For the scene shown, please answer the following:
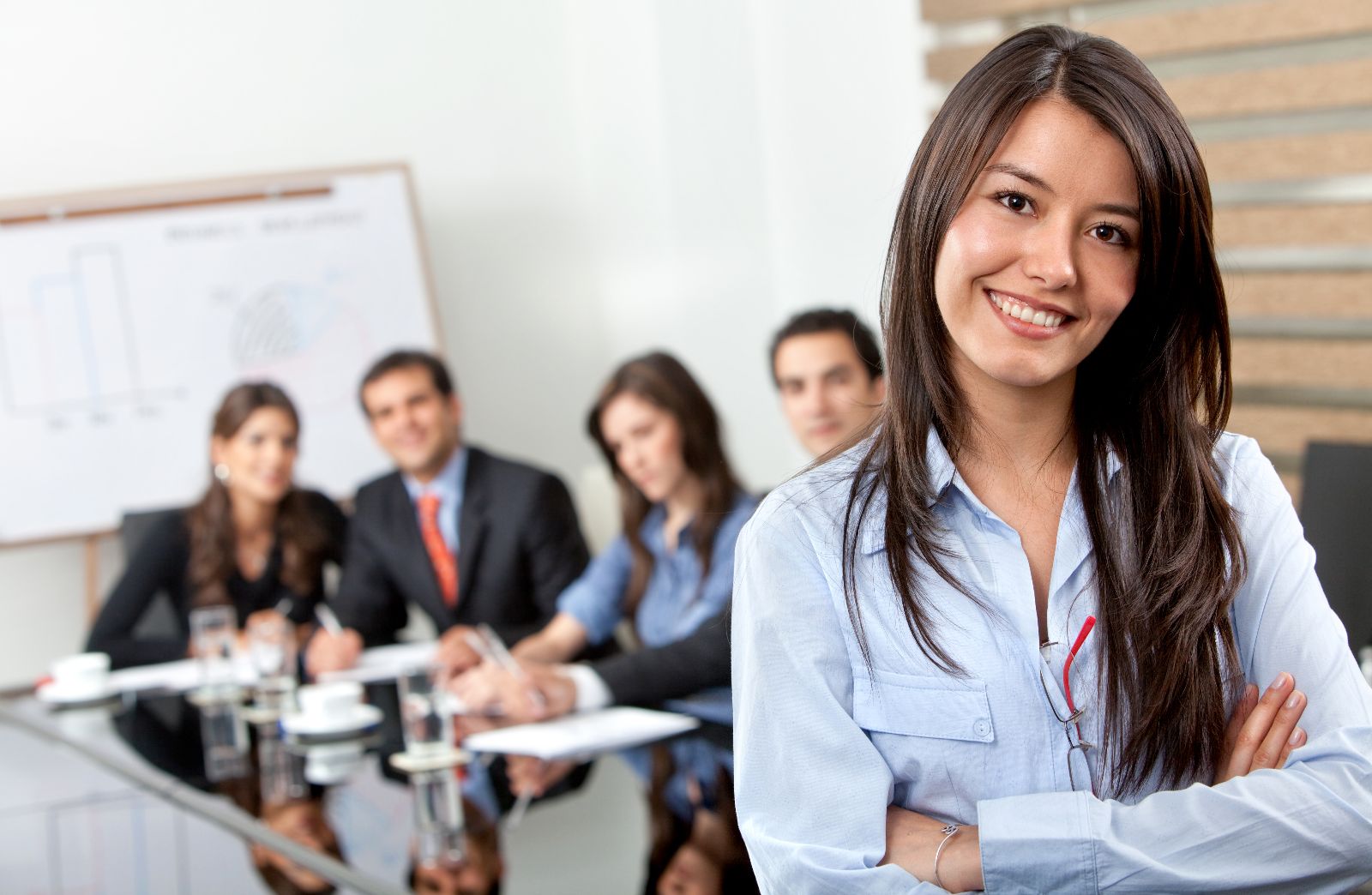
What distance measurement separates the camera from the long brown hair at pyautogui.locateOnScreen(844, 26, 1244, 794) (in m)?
1.12

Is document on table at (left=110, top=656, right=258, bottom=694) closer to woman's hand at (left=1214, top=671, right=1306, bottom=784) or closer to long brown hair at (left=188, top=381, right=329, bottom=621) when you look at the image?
long brown hair at (left=188, top=381, right=329, bottom=621)

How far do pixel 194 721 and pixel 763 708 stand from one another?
75.7 inches

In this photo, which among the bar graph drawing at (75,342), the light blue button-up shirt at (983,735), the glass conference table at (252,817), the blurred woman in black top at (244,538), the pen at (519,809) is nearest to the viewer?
the light blue button-up shirt at (983,735)

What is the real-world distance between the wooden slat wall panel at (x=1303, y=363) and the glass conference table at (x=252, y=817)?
2124mm

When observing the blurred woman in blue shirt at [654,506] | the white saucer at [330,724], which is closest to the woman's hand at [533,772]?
the white saucer at [330,724]

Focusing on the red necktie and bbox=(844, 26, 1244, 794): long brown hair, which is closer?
bbox=(844, 26, 1244, 794): long brown hair

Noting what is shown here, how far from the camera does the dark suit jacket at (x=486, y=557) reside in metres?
3.64

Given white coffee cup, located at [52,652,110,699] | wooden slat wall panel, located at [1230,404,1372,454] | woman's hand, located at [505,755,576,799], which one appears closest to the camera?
woman's hand, located at [505,755,576,799]

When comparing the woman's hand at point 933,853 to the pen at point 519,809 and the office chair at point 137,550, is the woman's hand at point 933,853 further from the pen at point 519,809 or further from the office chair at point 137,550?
the office chair at point 137,550

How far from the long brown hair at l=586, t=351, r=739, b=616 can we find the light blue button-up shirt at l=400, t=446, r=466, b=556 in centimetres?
66

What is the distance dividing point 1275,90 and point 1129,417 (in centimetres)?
251

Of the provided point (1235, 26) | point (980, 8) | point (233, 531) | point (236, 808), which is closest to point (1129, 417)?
point (236, 808)

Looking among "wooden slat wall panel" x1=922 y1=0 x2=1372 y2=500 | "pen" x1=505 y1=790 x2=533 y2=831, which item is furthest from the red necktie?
"wooden slat wall panel" x1=922 y1=0 x2=1372 y2=500

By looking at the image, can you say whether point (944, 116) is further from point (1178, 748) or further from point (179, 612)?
point (179, 612)
